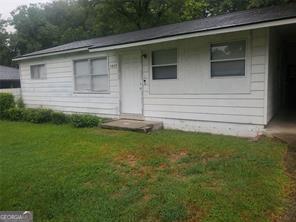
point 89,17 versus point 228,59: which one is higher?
point 89,17

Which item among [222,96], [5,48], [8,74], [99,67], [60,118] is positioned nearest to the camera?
[222,96]

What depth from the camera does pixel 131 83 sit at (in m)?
9.02

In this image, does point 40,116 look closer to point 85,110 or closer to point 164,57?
point 85,110

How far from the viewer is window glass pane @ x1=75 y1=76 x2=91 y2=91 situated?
10305 mm

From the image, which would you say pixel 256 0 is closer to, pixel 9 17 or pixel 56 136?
pixel 56 136

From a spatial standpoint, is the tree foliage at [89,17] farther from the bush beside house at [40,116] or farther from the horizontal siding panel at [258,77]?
the bush beside house at [40,116]

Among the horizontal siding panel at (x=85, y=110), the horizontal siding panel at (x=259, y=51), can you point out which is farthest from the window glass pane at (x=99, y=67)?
the horizontal siding panel at (x=259, y=51)

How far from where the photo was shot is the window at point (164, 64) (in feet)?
26.0

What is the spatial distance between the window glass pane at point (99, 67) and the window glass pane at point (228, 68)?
4.09 meters

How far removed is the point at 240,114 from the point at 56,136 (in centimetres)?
489

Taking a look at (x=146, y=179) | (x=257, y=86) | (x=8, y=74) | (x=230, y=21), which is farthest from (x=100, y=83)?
(x=8, y=74)

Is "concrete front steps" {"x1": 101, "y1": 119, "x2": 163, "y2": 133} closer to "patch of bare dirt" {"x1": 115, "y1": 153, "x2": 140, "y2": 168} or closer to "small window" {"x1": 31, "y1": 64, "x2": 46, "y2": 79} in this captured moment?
"patch of bare dirt" {"x1": 115, "y1": 153, "x2": 140, "y2": 168}

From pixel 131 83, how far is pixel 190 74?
7.29ft

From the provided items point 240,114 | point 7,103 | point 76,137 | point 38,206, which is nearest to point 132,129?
point 76,137
